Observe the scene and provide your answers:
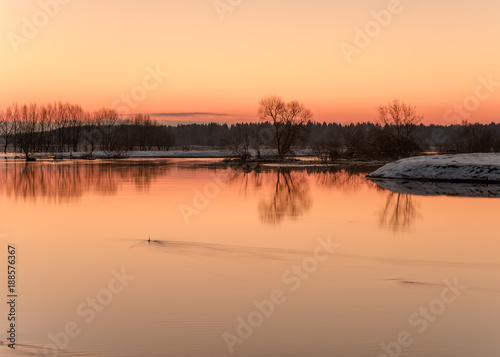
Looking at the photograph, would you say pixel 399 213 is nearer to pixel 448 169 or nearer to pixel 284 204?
pixel 284 204

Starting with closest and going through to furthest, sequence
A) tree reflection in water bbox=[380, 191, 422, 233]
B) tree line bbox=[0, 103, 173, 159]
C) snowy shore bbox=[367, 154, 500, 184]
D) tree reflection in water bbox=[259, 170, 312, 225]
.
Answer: tree reflection in water bbox=[380, 191, 422, 233]
tree reflection in water bbox=[259, 170, 312, 225]
snowy shore bbox=[367, 154, 500, 184]
tree line bbox=[0, 103, 173, 159]

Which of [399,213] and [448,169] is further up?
[448,169]

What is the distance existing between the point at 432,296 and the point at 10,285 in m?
6.59

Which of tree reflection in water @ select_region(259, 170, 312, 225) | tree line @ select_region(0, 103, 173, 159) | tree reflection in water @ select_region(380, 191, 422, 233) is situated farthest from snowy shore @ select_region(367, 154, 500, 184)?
tree line @ select_region(0, 103, 173, 159)

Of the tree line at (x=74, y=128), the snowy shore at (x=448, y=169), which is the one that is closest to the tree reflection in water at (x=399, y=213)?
the snowy shore at (x=448, y=169)

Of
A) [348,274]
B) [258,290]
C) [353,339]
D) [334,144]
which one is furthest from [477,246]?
[334,144]

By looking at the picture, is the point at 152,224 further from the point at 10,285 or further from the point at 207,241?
the point at 10,285

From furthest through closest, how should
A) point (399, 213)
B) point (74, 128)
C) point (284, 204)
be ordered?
point (74, 128)
point (284, 204)
point (399, 213)

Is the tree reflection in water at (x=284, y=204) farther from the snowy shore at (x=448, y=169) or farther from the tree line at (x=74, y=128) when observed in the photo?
the tree line at (x=74, y=128)

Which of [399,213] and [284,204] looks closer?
[399,213]

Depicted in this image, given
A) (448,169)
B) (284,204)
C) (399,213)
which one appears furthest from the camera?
(448,169)

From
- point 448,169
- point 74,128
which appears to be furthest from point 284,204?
point 74,128

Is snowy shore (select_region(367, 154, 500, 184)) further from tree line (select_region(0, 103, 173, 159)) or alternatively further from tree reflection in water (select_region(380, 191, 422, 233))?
tree line (select_region(0, 103, 173, 159))

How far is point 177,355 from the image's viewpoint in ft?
18.8
